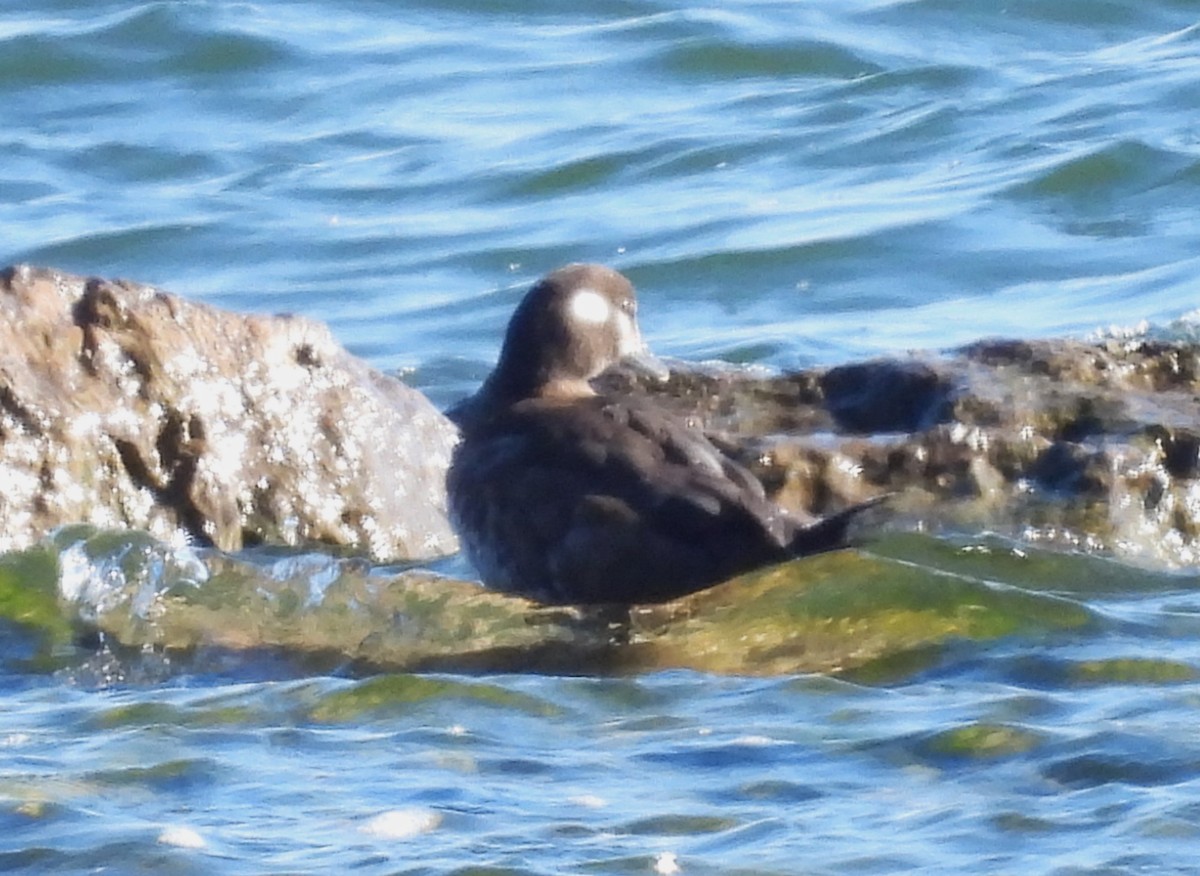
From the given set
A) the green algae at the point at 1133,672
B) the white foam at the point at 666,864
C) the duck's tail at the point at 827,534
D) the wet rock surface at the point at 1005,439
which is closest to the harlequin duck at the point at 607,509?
the duck's tail at the point at 827,534

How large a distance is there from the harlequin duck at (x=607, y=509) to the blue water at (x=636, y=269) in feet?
1.89

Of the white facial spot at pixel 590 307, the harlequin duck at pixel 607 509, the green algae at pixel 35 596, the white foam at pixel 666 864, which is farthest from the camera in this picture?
the white facial spot at pixel 590 307

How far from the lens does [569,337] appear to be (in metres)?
7.34

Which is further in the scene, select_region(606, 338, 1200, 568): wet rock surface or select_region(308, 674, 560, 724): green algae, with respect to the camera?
select_region(606, 338, 1200, 568): wet rock surface

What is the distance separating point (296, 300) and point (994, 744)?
7.37 m

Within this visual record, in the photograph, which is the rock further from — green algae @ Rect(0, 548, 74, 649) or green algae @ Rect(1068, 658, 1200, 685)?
green algae @ Rect(1068, 658, 1200, 685)

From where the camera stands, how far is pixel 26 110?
15.5 metres

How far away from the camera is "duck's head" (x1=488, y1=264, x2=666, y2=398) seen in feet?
23.9

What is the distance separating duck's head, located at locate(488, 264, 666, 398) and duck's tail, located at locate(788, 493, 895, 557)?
1.32m

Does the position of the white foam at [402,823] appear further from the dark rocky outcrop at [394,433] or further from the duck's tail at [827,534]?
the dark rocky outcrop at [394,433]

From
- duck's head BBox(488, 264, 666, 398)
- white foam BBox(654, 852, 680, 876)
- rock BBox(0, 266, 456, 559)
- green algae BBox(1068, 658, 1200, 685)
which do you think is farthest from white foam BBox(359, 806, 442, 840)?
duck's head BBox(488, 264, 666, 398)

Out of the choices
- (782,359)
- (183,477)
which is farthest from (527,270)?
(183,477)

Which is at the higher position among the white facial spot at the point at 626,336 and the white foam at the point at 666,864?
the white facial spot at the point at 626,336

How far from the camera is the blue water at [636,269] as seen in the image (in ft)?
14.7
